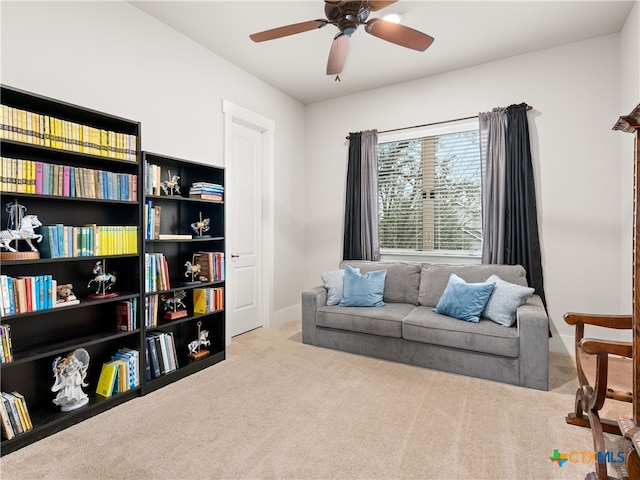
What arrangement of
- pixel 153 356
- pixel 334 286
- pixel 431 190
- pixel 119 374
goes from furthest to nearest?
pixel 431 190, pixel 334 286, pixel 153 356, pixel 119 374

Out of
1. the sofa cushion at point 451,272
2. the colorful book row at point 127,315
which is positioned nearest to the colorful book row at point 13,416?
the colorful book row at point 127,315

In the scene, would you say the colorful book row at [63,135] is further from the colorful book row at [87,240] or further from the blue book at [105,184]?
the colorful book row at [87,240]

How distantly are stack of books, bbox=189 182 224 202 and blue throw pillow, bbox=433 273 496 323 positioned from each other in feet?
7.51

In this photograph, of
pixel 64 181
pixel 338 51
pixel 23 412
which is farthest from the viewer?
pixel 338 51

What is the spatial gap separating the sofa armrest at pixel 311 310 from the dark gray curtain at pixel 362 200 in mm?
982

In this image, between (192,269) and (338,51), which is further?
(192,269)

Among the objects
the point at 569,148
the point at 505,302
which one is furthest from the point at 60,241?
the point at 569,148

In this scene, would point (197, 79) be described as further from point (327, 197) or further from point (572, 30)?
point (572, 30)

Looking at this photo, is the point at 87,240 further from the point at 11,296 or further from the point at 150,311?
the point at 150,311

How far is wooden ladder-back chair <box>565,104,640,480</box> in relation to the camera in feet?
3.81

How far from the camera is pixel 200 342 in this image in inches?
127

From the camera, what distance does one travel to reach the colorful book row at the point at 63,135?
6.45ft

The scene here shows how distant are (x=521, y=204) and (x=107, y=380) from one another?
385cm

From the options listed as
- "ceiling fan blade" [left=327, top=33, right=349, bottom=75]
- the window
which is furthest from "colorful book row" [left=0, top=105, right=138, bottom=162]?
the window
